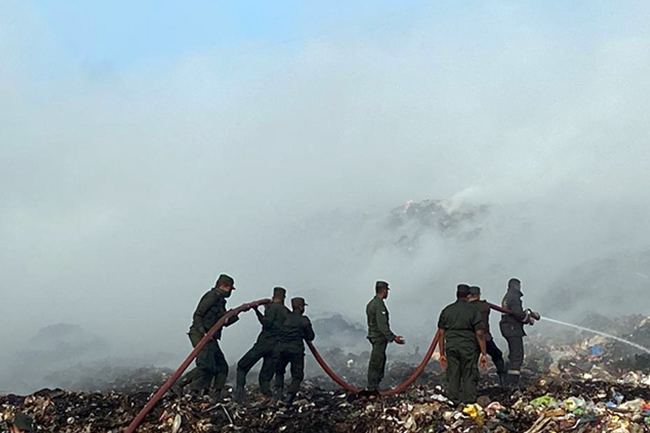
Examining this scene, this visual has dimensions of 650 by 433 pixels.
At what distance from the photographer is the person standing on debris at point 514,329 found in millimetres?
10062

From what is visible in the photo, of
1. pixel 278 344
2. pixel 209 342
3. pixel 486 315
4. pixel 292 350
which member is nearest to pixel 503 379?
pixel 486 315

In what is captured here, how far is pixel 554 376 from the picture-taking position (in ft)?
36.6

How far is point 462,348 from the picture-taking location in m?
8.55

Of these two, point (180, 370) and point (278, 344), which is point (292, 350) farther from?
point (180, 370)

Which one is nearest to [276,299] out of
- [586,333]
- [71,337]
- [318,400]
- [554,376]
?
[318,400]

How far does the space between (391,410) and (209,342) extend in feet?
9.11

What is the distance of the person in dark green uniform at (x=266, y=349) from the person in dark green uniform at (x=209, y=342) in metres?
0.31

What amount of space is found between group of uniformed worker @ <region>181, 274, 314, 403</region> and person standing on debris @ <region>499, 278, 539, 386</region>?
122 inches

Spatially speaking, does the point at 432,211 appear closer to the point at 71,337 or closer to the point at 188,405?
the point at 71,337

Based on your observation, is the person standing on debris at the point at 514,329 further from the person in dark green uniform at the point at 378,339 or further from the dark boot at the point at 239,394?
the dark boot at the point at 239,394

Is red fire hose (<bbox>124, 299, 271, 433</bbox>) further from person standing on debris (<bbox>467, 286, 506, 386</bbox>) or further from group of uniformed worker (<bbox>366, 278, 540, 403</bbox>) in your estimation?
person standing on debris (<bbox>467, 286, 506, 386</bbox>)

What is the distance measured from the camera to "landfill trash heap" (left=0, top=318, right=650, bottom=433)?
7.22 metres

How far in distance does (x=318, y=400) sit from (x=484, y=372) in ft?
12.9

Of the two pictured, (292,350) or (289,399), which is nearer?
(289,399)
